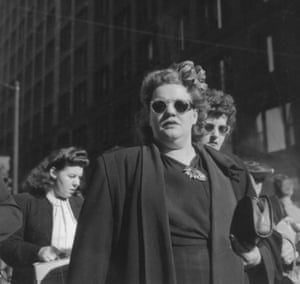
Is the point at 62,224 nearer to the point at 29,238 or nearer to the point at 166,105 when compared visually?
the point at 29,238

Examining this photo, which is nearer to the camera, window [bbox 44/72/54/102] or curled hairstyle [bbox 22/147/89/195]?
curled hairstyle [bbox 22/147/89/195]

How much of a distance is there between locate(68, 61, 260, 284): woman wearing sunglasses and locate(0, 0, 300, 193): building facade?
0.62m

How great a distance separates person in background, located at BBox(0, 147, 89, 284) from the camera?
2.78 metres

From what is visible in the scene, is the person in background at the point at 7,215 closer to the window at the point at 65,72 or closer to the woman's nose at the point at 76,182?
the woman's nose at the point at 76,182

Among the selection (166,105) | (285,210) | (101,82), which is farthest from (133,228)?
(101,82)

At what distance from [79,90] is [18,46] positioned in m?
2.13

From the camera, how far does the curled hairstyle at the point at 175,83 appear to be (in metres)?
1.87

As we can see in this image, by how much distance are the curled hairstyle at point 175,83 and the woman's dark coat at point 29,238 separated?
113cm

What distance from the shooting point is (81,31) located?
22.2 feet

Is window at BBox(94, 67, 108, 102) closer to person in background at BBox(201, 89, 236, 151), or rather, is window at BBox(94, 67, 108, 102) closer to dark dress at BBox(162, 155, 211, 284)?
person in background at BBox(201, 89, 236, 151)

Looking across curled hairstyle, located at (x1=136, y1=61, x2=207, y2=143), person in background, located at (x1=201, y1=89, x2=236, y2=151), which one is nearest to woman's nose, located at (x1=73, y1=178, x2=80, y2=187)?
person in background, located at (x1=201, y1=89, x2=236, y2=151)

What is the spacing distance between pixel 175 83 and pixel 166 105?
108mm

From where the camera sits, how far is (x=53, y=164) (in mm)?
3273

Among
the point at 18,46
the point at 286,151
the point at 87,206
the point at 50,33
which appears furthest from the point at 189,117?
the point at 18,46
